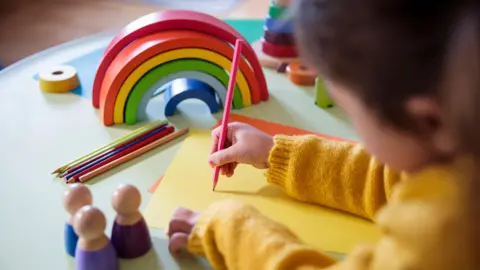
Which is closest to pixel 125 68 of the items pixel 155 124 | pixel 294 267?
pixel 155 124

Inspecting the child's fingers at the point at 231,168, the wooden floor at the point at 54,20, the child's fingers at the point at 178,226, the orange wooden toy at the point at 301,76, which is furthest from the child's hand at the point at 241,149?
the wooden floor at the point at 54,20

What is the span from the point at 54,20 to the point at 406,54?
152 cm

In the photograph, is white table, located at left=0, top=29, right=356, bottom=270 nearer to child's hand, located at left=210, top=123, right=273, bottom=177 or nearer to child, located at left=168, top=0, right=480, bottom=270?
child's hand, located at left=210, top=123, right=273, bottom=177

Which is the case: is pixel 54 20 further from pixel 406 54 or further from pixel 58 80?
pixel 406 54

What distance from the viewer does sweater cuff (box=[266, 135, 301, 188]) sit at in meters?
0.64

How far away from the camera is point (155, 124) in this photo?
76cm

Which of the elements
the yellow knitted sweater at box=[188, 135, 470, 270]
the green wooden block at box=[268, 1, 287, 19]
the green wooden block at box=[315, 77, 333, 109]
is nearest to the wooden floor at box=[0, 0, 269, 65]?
the green wooden block at box=[268, 1, 287, 19]

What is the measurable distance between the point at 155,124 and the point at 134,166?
0.09m

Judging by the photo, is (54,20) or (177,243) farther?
(54,20)

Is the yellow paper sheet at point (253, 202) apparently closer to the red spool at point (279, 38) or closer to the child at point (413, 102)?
the child at point (413, 102)

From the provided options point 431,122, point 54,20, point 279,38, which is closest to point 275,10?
point 279,38

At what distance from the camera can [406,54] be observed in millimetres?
320

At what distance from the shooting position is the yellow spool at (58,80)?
0.84m

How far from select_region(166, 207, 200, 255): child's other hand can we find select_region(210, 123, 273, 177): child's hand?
0.09m
